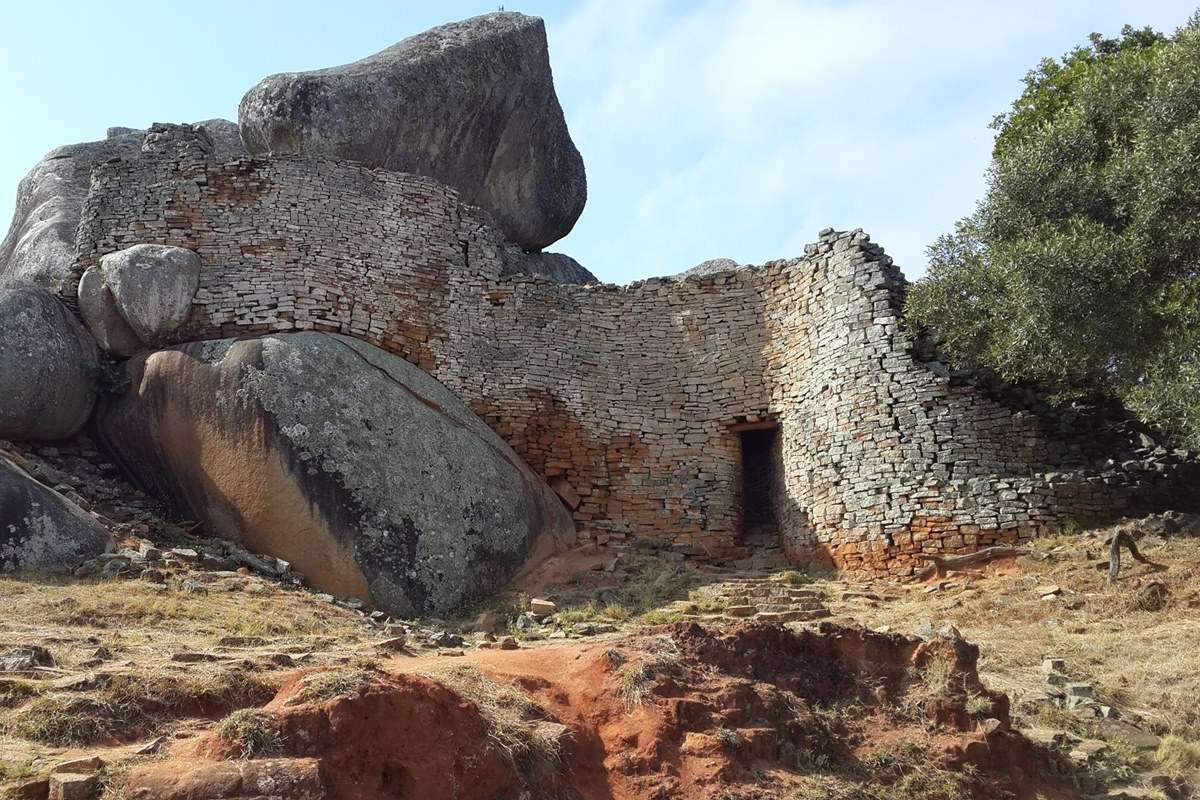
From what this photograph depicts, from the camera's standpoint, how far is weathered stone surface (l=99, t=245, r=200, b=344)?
16.4 metres

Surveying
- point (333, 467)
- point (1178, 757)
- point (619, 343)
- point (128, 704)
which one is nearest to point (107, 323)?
point (333, 467)

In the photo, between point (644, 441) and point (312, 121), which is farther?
point (312, 121)

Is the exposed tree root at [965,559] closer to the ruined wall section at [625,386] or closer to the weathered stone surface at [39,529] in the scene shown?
the ruined wall section at [625,386]

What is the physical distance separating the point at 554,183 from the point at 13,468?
14186 millimetres

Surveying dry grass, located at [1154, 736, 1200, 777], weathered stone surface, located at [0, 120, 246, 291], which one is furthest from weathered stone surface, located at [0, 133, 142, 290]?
dry grass, located at [1154, 736, 1200, 777]

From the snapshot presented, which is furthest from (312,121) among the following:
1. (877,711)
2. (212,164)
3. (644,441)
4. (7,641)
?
(877,711)

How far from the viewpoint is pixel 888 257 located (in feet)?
56.0

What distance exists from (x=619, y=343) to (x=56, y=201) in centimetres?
1344

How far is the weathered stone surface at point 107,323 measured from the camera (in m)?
16.5

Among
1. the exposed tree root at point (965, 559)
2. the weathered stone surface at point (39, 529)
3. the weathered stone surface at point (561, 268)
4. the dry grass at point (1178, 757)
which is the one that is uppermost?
the weathered stone surface at point (561, 268)

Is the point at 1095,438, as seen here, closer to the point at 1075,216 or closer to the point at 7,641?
the point at 1075,216

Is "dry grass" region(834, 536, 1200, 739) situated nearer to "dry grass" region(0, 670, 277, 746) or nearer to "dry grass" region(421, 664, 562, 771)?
"dry grass" region(421, 664, 562, 771)

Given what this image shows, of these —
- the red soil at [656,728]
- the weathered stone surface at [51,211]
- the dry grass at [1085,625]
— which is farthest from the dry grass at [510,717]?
the weathered stone surface at [51,211]

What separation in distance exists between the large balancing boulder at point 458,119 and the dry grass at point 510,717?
560 inches
